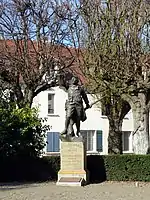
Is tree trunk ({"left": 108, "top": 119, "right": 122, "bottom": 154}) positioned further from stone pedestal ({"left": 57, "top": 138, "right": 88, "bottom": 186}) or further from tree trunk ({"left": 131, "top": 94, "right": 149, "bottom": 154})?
stone pedestal ({"left": 57, "top": 138, "right": 88, "bottom": 186})

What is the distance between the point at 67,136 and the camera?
1925cm

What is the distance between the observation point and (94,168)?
20531 mm

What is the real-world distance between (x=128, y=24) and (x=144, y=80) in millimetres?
2590

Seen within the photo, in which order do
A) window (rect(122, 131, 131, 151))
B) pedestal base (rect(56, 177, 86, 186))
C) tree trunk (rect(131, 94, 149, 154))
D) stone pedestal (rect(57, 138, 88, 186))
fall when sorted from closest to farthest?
1. pedestal base (rect(56, 177, 86, 186))
2. stone pedestal (rect(57, 138, 88, 186))
3. tree trunk (rect(131, 94, 149, 154))
4. window (rect(122, 131, 131, 151))

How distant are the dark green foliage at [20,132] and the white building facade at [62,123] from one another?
19379 millimetres

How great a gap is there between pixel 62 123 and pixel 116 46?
2256 cm

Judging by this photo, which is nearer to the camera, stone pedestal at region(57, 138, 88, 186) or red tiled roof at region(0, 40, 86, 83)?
stone pedestal at region(57, 138, 88, 186)

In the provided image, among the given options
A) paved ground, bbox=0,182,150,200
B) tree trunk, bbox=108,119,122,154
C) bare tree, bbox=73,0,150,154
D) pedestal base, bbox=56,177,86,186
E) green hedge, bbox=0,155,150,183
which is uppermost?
bare tree, bbox=73,0,150,154

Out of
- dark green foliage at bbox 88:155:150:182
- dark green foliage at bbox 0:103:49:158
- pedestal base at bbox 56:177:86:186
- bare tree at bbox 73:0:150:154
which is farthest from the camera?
bare tree at bbox 73:0:150:154

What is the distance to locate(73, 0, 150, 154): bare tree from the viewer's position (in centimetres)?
2145

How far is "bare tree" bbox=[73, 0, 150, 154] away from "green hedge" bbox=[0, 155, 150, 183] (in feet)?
11.3

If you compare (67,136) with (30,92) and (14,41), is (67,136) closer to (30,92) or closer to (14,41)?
(30,92)

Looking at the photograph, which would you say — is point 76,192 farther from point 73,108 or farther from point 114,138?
point 114,138

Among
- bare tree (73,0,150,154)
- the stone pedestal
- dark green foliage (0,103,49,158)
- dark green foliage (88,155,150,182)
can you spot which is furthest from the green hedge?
bare tree (73,0,150,154)
